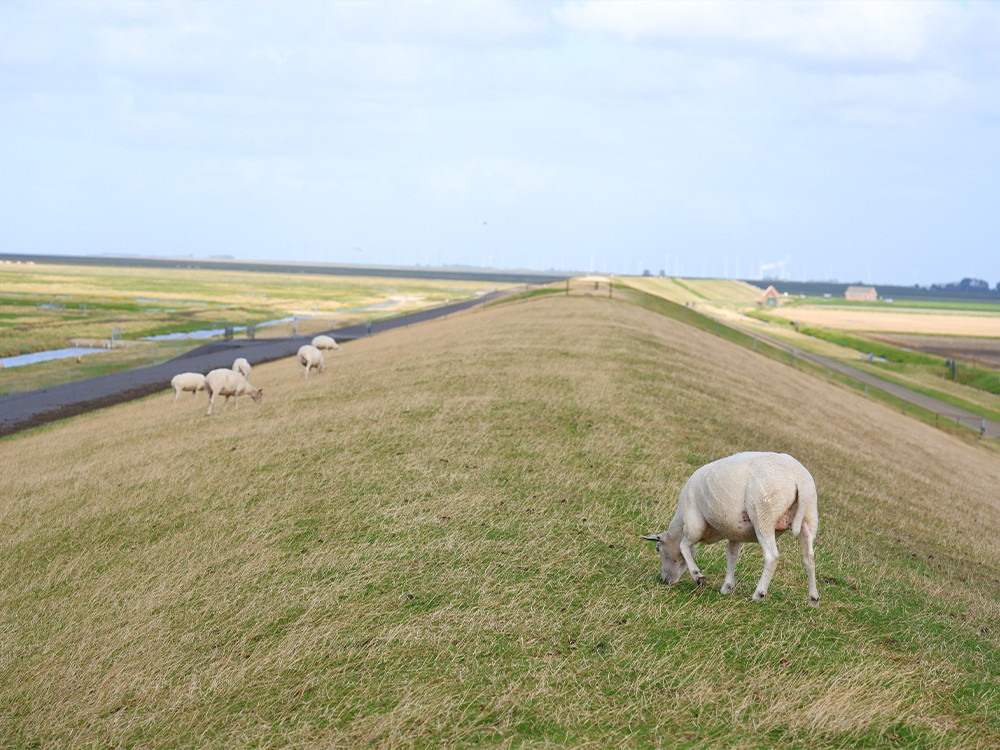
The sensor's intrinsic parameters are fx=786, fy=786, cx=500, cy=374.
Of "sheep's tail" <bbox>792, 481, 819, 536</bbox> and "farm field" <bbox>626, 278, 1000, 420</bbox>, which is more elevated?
"sheep's tail" <bbox>792, 481, 819, 536</bbox>

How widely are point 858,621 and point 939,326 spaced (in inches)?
8316

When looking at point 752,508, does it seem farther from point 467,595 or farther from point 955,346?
point 955,346

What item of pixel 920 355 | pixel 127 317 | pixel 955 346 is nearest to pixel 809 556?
pixel 127 317

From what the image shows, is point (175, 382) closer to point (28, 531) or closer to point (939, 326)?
point (28, 531)

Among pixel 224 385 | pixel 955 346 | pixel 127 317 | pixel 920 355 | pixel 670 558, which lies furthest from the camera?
pixel 955 346

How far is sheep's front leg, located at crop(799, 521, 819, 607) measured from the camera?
40.7 ft

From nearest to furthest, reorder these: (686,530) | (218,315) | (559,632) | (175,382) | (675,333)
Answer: (559,632), (686,530), (175,382), (675,333), (218,315)

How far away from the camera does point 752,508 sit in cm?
1208

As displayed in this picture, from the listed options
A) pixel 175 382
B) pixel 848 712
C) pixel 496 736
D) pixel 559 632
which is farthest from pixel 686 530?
pixel 175 382

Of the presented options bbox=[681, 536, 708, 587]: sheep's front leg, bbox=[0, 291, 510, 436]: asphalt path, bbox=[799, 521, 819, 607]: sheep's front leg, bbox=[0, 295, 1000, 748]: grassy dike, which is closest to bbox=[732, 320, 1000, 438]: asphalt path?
bbox=[0, 295, 1000, 748]: grassy dike

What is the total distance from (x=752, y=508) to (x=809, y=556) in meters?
1.49

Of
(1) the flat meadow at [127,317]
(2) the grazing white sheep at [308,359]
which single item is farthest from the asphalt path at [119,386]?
(2) the grazing white sheep at [308,359]

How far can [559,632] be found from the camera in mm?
12266

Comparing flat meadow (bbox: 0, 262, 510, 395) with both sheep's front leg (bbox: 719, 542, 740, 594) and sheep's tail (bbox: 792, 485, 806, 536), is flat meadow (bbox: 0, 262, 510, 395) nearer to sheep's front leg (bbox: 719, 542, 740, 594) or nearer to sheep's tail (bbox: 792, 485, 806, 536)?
sheep's front leg (bbox: 719, 542, 740, 594)
